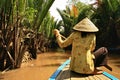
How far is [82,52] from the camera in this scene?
491cm

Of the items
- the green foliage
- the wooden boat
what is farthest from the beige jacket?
the green foliage

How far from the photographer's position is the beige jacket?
4.84m

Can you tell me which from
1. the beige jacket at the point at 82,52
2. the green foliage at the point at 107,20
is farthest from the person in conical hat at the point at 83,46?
the green foliage at the point at 107,20

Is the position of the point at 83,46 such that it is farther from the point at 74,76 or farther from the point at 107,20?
the point at 107,20

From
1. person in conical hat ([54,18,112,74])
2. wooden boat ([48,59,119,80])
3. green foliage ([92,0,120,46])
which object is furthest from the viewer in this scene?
green foliage ([92,0,120,46])

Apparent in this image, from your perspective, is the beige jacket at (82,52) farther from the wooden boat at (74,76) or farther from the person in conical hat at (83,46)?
the wooden boat at (74,76)

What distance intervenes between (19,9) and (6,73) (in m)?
2.20

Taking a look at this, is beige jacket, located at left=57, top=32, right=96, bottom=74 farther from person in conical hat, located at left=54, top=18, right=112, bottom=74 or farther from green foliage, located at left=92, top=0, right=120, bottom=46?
green foliage, located at left=92, top=0, right=120, bottom=46

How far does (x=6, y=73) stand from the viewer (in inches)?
348

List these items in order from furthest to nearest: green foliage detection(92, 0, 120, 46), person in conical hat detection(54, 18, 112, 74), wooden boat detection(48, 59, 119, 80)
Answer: green foliage detection(92, 0, 120, 46) < person in conical hat detection(54, 18, 112, 74) < wooden boat detection(48, 59, 119, 80)

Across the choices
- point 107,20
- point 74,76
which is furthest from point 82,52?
point 107,20

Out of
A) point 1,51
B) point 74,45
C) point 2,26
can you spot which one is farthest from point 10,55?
point 74,45

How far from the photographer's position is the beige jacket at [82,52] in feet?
15.9

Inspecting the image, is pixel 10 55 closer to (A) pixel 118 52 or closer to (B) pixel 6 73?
(B) pixel 6 73
